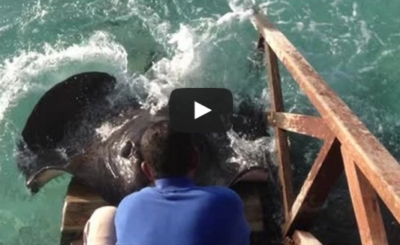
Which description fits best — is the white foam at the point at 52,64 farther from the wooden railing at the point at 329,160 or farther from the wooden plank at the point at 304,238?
the wooden plank at the point at 304,238

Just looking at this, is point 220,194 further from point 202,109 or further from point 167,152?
point 202,109

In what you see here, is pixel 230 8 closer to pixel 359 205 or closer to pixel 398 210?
pixel 359 205

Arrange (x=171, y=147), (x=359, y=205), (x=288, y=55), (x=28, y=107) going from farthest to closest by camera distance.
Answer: (x=28, y=107)
(x=288, y=55)
(x=359, y=205)
(x=171, y=147)

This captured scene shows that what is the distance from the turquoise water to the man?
3.23m

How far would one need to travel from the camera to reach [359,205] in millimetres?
3381

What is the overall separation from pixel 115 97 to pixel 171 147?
319cm

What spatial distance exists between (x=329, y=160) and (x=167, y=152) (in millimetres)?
1623

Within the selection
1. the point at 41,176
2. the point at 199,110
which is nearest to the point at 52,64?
the point at 41,176

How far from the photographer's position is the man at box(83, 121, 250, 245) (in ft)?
8.77

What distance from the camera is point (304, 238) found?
448 centimetres

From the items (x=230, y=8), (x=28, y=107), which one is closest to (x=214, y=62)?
(x=230, y=8)

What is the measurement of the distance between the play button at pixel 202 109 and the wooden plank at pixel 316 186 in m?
1.00

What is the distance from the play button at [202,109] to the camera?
4773mm

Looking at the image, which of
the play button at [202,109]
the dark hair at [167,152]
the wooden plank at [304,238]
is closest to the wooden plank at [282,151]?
the wooden plank at [304,238]
